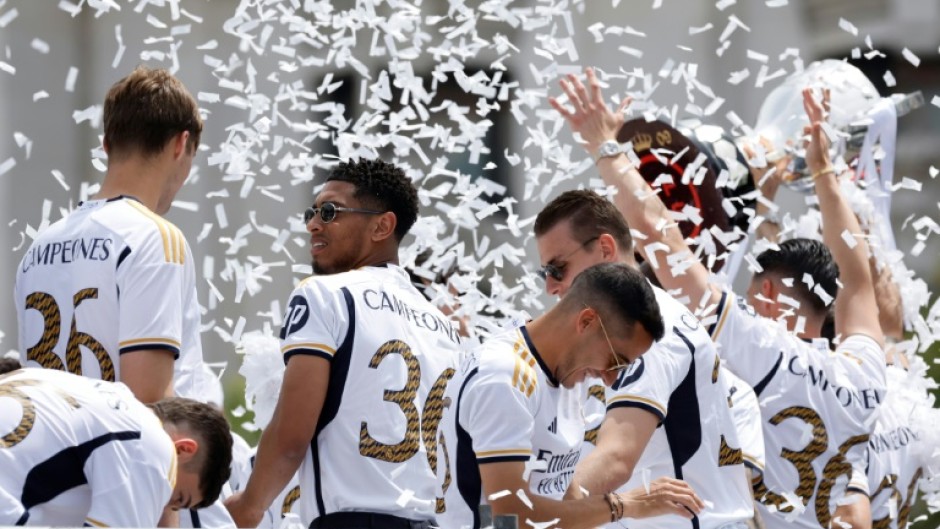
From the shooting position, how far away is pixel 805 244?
7.16m

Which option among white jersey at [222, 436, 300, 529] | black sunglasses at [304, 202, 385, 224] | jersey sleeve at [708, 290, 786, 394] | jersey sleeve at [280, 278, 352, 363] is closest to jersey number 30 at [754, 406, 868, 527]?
jersey sleeve at [708, 290, 786, 394]

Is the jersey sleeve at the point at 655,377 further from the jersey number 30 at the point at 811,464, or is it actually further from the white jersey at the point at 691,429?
the jersey number 30 at the point at 811,464

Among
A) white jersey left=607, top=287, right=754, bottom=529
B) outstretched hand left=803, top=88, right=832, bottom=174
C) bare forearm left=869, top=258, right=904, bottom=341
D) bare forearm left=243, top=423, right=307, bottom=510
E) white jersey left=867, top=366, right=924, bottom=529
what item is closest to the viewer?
bare forearm left=243, top=423, right=307, bottom=510

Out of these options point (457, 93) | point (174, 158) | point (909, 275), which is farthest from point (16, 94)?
point (174, 158)

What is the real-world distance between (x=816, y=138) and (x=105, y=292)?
11.0 feet

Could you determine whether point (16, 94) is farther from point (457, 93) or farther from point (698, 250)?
point (698, 250)

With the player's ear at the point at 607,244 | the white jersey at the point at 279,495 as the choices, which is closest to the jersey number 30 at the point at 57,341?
the white jersey at the point at 279,495

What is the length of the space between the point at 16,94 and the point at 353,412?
43.3 ft

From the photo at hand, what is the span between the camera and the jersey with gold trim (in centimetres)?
770

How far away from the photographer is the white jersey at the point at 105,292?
5043mm

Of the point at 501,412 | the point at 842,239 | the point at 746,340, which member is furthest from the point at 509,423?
the point at 842,239

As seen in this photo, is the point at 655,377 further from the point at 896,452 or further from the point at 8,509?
the point at 896,452

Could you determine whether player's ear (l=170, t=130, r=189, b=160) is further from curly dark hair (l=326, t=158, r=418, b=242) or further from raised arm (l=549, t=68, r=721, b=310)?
raised arm (l=549, t=68, r=721, b=310)

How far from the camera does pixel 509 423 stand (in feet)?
16.4
